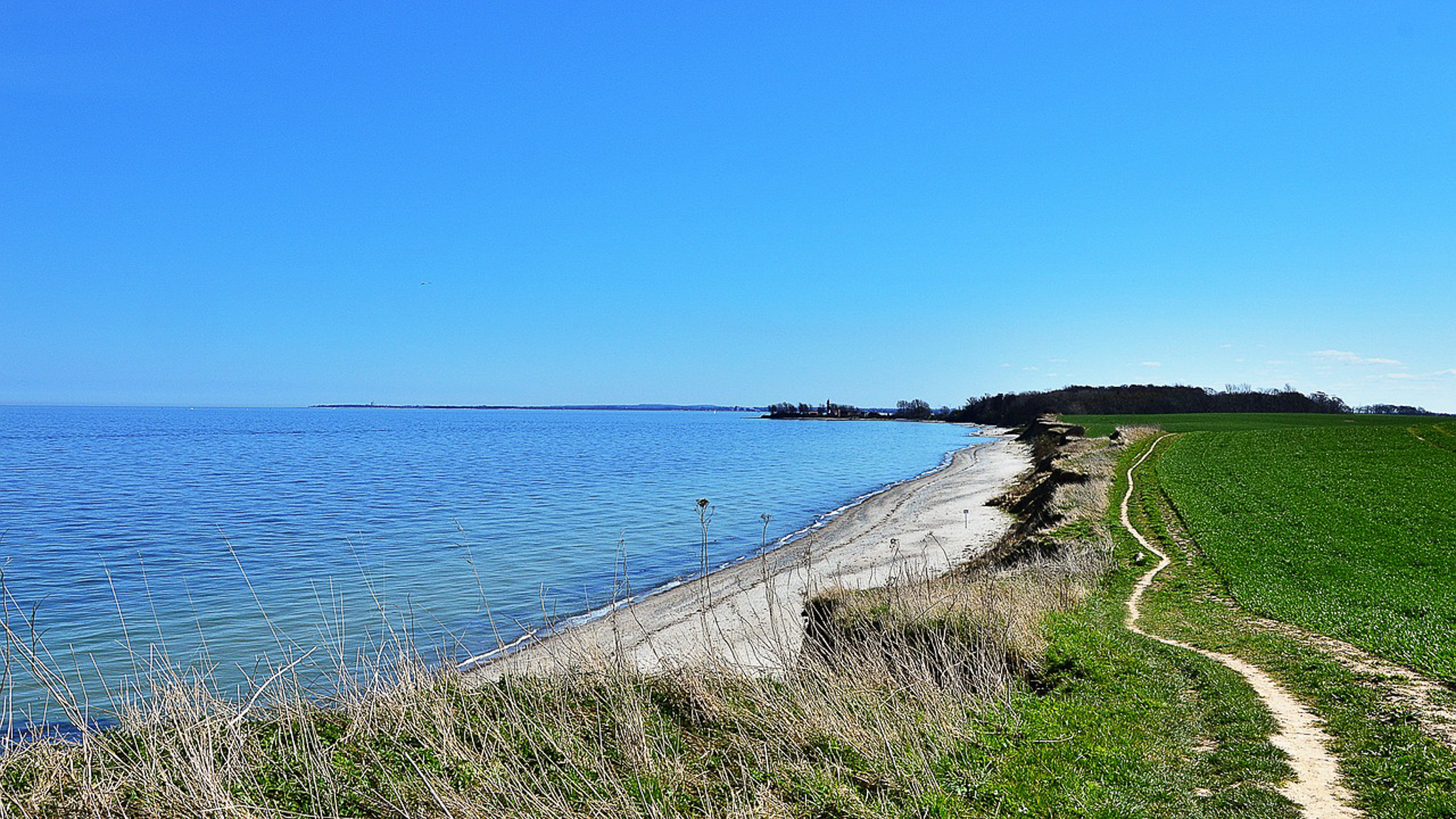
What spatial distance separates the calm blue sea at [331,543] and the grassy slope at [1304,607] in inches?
321

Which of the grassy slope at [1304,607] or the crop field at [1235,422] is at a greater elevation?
the crop field at [1235,422]

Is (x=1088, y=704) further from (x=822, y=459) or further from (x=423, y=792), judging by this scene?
(x=822, y=459)

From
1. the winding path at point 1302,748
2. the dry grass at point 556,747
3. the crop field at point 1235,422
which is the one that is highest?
the crop field at point 1235,422

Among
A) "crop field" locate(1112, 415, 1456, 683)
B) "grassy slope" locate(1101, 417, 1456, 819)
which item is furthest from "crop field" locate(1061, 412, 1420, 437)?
"grassy slope" locate(1101, 417, 1456, 819)

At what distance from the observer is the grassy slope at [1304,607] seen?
7.71 metres

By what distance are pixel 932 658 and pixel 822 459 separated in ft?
255

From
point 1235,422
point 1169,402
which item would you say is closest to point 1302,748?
point 1235,422

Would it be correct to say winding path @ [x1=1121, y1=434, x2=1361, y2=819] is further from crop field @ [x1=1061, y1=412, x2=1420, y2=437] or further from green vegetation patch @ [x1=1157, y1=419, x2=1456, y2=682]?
crop field @ [x1=1061, y1=412, x2=1420, y2=437]

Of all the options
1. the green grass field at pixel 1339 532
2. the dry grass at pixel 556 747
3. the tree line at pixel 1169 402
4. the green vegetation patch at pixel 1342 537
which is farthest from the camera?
the tree line at pixel 1169 402

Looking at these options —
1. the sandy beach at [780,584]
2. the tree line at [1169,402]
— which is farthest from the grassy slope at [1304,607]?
the tree line at [1169,402]

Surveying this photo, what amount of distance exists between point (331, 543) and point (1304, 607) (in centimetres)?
3058

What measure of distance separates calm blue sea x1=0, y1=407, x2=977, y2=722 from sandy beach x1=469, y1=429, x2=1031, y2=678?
1.80 m

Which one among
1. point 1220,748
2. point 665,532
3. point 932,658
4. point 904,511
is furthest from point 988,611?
point 904,511

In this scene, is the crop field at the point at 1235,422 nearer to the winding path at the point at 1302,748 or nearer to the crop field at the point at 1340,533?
the crop field at the point at 1340,533
